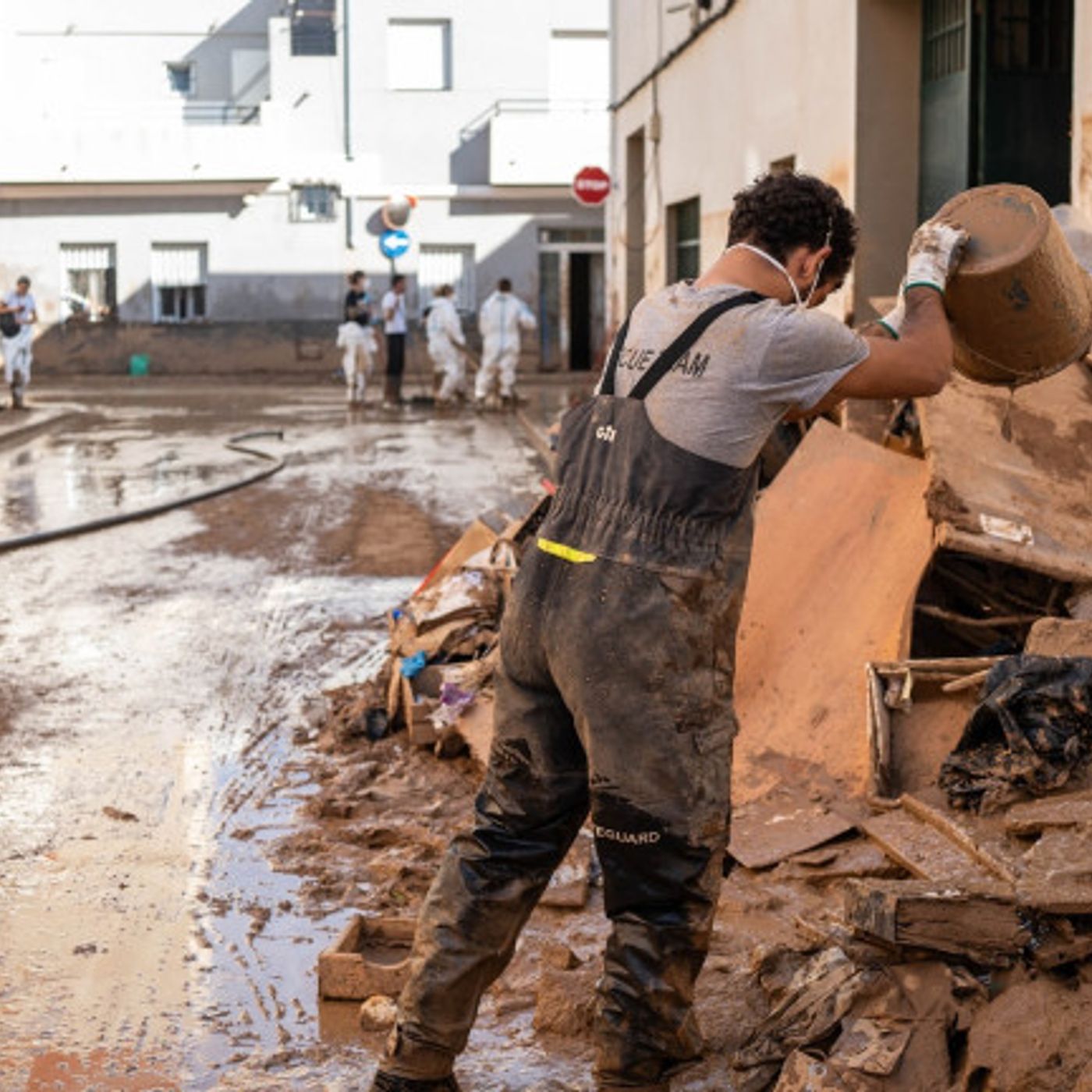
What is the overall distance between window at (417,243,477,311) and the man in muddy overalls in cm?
3432

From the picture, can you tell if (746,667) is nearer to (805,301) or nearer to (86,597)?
(805,301)

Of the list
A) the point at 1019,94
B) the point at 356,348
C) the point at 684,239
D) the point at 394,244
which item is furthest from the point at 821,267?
the point at 394,244

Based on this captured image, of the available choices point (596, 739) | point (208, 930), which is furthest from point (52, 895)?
point (596, 739)

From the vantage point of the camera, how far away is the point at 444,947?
4.20 meters

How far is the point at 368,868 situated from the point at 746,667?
1646 millimetres

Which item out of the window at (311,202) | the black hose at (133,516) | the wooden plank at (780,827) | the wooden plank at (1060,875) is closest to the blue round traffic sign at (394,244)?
the window at (311,202)

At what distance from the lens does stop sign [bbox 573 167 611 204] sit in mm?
27047

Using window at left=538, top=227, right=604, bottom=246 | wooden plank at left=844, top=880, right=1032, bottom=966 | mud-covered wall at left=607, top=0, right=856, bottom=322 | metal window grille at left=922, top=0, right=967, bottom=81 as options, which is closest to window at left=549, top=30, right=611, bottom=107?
window at left=538, top=227, right=604, bottom=246

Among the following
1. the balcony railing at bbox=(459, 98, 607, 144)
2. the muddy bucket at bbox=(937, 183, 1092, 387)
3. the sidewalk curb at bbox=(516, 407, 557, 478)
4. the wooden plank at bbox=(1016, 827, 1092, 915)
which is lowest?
the wooden plank at bbox=(1016, 827, 1092, 915)

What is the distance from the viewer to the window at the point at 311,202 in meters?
38.5

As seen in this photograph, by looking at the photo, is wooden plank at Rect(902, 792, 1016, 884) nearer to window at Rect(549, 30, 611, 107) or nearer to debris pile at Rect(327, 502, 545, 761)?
debris pile at Rect(327, 502, 545, 761)

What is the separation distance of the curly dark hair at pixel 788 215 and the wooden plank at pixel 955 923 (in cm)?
137

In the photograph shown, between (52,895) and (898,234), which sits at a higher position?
(898,234)

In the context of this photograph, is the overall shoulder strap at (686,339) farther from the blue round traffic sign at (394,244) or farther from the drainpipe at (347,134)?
the drainpipe at (347,134)
